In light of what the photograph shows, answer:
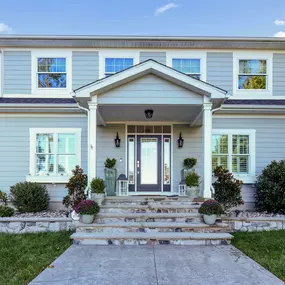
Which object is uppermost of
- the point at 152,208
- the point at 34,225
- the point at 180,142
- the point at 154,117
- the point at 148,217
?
the point at 154,117

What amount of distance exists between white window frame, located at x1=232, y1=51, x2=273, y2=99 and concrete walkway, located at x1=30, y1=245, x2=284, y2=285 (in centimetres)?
595

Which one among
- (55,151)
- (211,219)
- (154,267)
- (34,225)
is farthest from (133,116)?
(154,267)

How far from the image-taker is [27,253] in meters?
4.93

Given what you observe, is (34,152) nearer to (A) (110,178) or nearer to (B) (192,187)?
(A) (110,178)

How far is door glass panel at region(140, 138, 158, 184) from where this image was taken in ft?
30.0

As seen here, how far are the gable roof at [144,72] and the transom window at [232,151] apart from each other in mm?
2712

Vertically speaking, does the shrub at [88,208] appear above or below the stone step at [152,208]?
above

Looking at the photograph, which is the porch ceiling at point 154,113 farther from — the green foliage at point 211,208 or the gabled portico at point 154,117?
the green foliage at point 211,208

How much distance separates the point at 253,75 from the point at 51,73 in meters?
7.41

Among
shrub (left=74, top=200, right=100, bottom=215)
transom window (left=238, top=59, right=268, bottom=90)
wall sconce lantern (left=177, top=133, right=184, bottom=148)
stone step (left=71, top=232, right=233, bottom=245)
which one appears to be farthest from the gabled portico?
transom window (left=238, top=59, right=268, bottom=90)

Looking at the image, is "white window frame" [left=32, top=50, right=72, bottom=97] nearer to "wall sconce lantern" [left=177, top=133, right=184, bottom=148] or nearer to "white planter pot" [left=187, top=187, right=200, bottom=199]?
"wall sconce lantern" [left=177, top=133, right=184, bottom=148]

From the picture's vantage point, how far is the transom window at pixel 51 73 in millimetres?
9195

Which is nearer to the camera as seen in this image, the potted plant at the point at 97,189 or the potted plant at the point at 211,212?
the potted plant at the point at 211,212

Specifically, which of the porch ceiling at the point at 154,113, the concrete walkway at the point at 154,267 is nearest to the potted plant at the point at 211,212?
the concrete walkway at the point at 154,267
